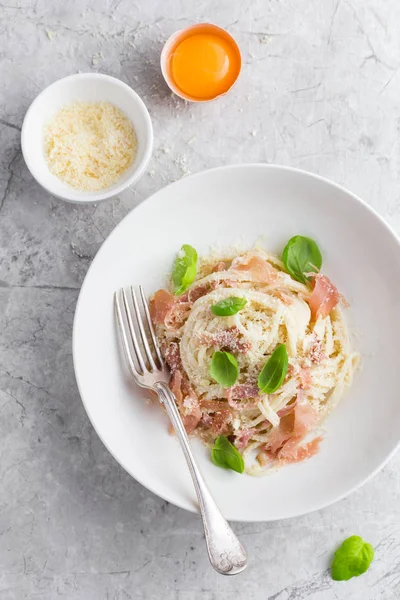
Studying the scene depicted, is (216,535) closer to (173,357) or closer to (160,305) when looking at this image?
(173,357)

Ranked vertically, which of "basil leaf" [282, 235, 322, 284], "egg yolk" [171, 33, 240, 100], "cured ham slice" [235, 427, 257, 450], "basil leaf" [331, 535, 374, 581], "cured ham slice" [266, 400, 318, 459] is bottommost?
"basil leaf" [331, 535, 374, 581]

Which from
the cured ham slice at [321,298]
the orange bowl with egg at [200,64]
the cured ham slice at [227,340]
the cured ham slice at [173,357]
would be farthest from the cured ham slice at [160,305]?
the orange bowl with egg at [200,64]

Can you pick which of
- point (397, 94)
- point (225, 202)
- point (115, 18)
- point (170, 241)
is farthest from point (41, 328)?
point (397, 94)

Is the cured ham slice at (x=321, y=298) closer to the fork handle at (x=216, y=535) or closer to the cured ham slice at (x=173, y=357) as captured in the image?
the cured ham slice at (x=173, y=357)

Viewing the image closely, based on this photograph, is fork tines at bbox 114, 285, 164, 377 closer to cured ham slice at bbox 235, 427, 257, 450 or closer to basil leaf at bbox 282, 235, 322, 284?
cured ham slice at bbox 235, 427, 257, 450

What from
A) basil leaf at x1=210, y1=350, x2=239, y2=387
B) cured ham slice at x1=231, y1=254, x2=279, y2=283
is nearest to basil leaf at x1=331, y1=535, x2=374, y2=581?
basil leaf at x1=210, y1=350, x2=239, y2=387

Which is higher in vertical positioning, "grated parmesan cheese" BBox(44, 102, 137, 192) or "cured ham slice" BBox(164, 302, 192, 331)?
"grated parmesan cheese" BBox(44, 102, 137, 192)

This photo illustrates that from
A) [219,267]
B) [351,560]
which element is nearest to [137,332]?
[219,267]
